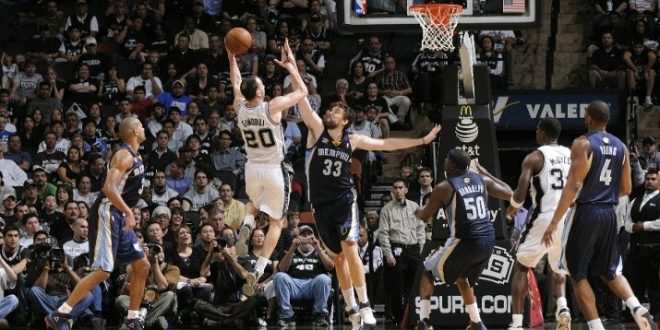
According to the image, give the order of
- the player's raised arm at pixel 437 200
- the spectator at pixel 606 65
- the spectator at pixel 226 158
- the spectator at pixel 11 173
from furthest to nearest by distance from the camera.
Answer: the spectator at pixel 606 65 < the spectator at pixel 226 158 < the spectator at pixel 11 173 < the player's raised arm at pixel 437 200

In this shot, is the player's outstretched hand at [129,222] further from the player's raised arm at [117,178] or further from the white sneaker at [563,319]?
the white sneaker at [563,319]

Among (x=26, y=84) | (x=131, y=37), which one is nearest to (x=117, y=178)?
(x=26, y=84)

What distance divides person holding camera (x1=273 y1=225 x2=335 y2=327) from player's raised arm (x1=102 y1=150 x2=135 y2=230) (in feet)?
12.7

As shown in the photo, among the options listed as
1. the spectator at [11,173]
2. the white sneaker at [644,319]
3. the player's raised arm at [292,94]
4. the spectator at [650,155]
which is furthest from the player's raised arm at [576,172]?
the spectator at [11,173]

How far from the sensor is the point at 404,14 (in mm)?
13633

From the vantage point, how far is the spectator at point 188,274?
584 inches

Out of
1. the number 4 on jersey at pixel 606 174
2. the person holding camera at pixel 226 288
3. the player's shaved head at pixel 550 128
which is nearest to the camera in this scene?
the number 4 on jersey at pixel 606 174

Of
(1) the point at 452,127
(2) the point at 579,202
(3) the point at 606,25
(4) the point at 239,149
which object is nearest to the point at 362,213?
(4) the point at 239,149

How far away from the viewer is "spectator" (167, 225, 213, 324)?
1483cm

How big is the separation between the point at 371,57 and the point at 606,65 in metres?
3.60

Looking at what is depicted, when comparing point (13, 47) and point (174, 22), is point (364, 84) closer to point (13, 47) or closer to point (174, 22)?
point (174, 22)

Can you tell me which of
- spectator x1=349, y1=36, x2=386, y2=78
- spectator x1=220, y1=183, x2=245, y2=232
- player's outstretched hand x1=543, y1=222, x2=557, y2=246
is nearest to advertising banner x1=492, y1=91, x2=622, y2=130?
spectator x1=349, y1=36, x2=386, y2=78

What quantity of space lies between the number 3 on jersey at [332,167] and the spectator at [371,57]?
8.26 metres

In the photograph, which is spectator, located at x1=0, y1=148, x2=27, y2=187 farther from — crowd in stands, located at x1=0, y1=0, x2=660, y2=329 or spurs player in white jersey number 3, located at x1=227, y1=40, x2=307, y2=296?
spurs player in white jersey number 3, located at x1=227, y1=40, x2=307, y2=296
